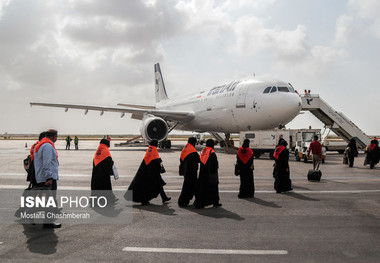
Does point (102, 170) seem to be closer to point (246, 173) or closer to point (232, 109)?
point (246, 173)

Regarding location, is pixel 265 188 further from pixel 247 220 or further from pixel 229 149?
pixel 229 149

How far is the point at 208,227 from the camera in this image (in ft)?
21.4

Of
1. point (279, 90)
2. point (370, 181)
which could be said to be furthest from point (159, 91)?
point (370, 181)

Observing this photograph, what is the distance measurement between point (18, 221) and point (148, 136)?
2141 cm

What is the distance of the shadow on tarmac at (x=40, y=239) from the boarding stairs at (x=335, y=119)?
24.5m

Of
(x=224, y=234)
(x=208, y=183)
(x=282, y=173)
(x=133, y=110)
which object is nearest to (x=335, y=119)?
(x=133, y=110)

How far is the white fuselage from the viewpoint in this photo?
72.6 feet

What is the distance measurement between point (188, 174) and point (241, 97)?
15.8 meters

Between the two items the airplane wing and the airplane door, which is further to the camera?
the airplane wing

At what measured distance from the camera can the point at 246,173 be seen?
9438 mm

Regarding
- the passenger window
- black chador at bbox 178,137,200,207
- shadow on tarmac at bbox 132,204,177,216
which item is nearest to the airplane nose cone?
the passenger window

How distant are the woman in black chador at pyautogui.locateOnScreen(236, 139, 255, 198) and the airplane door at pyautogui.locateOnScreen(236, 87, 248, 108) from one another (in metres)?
14.2

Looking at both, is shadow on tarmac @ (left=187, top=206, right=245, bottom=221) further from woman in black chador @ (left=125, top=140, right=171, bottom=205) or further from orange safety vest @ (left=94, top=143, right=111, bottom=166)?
orange safety vest @ (left=94, top=143, right=111, bottom=166)

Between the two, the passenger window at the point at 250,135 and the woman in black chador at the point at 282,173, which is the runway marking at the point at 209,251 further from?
the passenger window at the point at 250,135
